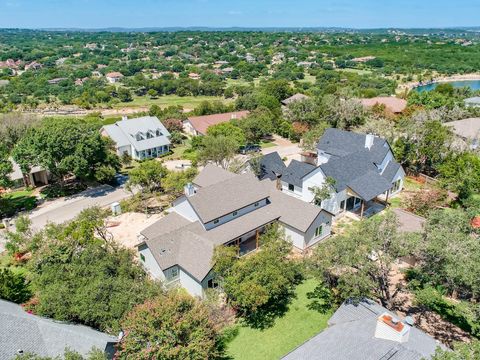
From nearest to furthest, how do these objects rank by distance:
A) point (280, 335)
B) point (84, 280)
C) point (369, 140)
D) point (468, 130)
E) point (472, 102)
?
point (84, 280)
point (280, 335)
point (369, 140)
point (468, 130)
point (472, 102)

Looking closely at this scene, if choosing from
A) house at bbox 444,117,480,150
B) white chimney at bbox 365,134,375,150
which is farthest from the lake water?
white chimney at bbox 365,134,375,150

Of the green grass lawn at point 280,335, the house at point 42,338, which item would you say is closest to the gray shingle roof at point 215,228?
the green grass lawn at point 280,335

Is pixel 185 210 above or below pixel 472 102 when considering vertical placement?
above

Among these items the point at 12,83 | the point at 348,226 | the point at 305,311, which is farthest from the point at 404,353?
the point at 12,83

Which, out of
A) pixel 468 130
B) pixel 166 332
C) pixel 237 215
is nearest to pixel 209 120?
pixel 237 215

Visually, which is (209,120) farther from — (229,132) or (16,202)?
(16,202)

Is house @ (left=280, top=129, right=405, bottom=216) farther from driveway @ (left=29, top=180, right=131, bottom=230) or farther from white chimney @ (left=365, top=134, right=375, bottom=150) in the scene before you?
driveway @ (left=29, top=180, right=131, bottom=230)
